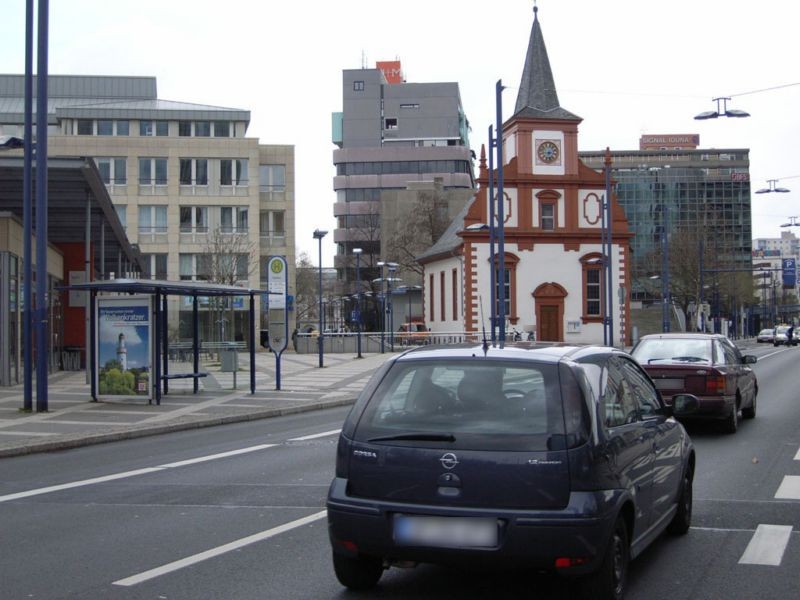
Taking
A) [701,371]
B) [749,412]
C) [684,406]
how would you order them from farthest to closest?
[749,412] → [701,371] → [684,406]

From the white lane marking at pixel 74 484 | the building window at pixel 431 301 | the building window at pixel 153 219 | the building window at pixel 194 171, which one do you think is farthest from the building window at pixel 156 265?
the white lane marking at pixel 74 484

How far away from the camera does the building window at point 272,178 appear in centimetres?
7069

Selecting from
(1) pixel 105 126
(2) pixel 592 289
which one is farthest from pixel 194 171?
(2) pixel 592 289

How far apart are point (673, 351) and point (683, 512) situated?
328 inches

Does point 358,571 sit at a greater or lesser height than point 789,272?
lesser

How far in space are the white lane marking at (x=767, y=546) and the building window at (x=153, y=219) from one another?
213ft

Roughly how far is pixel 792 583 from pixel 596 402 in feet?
6.62

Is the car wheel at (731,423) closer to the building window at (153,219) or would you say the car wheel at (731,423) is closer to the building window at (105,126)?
the building window at (153,219)

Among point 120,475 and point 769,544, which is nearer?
point 769,544

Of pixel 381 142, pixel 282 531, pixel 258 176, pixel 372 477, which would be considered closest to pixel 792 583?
pixel 372 477

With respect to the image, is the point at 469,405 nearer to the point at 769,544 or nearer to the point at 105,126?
the point at 769,544

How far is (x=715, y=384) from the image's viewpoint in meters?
14.7

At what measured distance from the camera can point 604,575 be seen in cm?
547

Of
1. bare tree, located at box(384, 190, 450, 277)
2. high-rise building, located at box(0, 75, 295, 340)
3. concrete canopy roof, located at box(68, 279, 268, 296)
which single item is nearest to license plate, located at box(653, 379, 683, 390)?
concrete canopy roof, located at box(68, 279, 268, 296)
